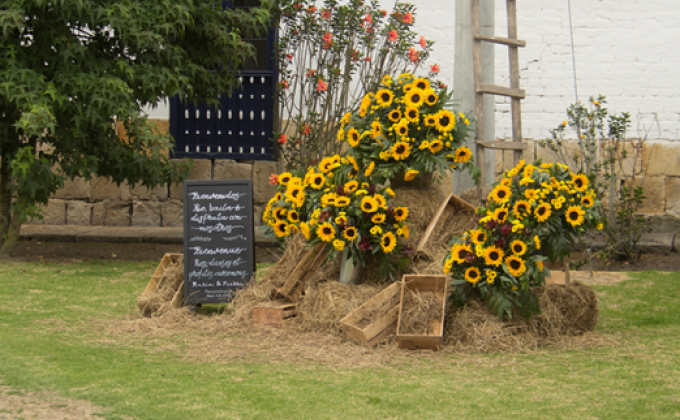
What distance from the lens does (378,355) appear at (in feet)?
11.9

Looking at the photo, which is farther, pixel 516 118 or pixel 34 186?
pixel 34 186

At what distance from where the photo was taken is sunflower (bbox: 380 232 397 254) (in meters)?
4.10

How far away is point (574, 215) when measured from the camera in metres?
3.88

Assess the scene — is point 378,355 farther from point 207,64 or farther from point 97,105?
point 207,64

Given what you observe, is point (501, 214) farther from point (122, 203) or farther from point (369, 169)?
point (122, 203)

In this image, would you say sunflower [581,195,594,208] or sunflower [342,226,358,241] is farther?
sunflower [342,226,358,241]

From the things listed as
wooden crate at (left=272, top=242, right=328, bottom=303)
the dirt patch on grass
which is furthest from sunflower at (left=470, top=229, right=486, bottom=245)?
the dirt patch on grass

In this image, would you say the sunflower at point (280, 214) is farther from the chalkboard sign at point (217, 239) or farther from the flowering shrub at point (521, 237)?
the flowering shrub at point (521, 237)

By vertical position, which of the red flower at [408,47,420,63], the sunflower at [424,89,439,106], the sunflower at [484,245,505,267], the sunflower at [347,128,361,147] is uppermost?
the red flower at [408,47,420,63]

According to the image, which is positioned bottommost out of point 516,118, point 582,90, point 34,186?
point 34,186

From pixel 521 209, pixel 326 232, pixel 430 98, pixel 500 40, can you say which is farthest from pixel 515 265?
pixel 500 40

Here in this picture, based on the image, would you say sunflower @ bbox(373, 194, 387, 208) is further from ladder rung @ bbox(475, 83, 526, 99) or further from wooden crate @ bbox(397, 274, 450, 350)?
ladder rung @ bbox(475, 83, 526, 99)

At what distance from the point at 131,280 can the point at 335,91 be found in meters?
3.57

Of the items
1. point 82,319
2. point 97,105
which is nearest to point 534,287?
point 82,319
